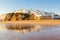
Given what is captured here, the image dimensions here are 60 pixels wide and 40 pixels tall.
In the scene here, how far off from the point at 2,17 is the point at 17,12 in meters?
5.70

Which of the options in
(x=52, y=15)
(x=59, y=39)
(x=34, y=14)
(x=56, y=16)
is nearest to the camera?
(x=59, y=39)

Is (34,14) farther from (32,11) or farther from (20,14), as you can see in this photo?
(20,14)

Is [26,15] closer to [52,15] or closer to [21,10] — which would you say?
[21,10]

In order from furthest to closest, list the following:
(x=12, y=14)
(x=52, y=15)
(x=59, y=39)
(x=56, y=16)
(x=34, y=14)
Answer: (x=12, y=14) → (x=34, y=14) → (x=52, y=15) → (x=56, y=16) → (x=59, y=39)

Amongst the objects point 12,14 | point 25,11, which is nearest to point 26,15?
point 25,11

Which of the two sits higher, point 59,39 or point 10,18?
point 59,39

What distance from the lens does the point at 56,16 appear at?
145 ft

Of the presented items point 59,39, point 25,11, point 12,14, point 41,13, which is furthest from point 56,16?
point 59,39

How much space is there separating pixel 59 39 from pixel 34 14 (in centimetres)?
4623

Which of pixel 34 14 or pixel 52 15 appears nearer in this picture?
pixel 52 15

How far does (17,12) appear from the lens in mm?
56969

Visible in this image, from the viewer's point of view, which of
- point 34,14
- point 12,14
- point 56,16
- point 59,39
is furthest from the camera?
point 12,14

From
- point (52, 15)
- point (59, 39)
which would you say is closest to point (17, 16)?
point (52, 15)

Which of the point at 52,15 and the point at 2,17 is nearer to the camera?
the point at 52,15
